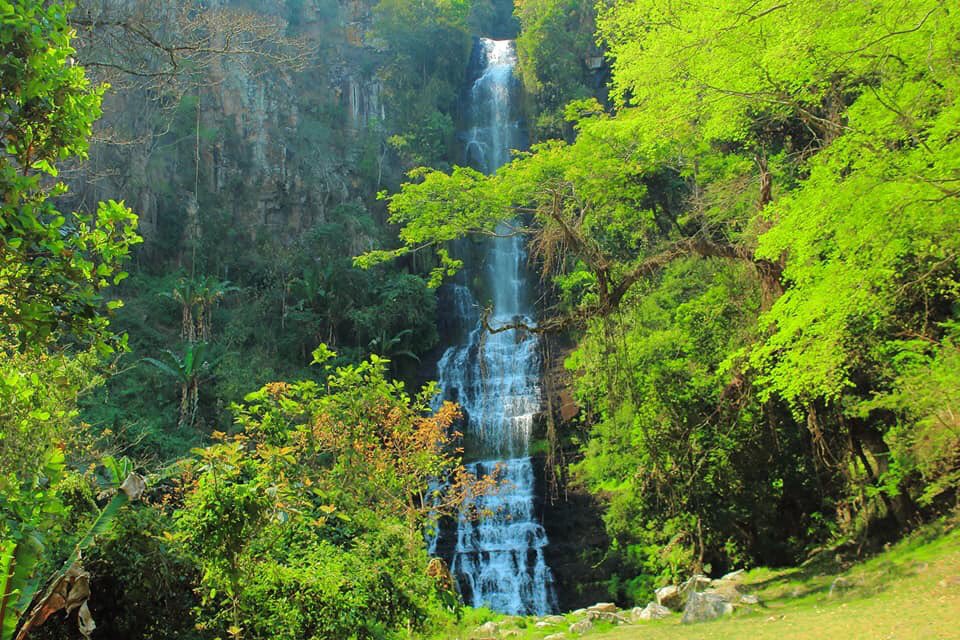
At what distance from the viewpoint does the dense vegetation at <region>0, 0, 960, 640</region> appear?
4.54 m

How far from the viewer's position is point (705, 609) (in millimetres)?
9273

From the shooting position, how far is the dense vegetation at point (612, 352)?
4543 millimetres

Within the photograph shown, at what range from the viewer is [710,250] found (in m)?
9.68

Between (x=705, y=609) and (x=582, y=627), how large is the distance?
2.18 metres

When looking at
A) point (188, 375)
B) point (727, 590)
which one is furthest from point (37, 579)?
point (188, 375)

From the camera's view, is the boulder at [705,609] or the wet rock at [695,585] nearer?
the boulder at [705,609]

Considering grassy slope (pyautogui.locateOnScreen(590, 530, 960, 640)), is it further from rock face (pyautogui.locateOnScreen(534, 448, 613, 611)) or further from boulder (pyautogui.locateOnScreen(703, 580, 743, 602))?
rock face (pyautogui.locateOnScreen(534, 448, 613, 611))

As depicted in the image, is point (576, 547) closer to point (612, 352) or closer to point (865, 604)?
point (612, 352)

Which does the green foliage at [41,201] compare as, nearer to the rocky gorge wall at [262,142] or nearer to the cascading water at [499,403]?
the cascading water at [499,403]

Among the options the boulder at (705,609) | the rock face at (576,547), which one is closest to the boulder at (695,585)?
the boulder at (705,609)

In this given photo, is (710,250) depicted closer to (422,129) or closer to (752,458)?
(752,458)

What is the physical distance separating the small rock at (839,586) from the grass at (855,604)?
0.03m

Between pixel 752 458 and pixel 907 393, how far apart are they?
162 inches

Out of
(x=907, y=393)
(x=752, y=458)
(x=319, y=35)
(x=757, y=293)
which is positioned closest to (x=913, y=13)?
(x=907, y=393)
